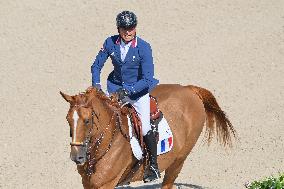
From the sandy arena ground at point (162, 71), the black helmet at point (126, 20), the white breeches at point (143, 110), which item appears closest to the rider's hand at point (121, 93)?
the white breeches at point (143, 110)

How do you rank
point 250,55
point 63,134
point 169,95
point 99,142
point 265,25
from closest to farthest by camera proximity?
point 99,142 → point 169,95 → point 63,134 → point 250,55 → point 265,25

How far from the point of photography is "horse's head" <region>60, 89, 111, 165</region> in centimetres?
784

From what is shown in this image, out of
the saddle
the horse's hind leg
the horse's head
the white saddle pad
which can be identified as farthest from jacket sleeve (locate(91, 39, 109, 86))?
the horse's hind leg

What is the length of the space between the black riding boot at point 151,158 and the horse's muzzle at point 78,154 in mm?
1591

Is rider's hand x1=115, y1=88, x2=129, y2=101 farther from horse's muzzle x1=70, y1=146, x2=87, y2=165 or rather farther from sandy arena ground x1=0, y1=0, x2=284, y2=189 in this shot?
sandy arena ground x1=0, y1=0, x2=284, y2=189

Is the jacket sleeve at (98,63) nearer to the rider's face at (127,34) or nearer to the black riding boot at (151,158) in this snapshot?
the rider's face at (127,34)

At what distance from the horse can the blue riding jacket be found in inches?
16.2

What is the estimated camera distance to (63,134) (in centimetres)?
1530

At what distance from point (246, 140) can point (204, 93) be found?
145 inches

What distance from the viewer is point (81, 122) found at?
788cm

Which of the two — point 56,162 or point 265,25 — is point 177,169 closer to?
point 56,162

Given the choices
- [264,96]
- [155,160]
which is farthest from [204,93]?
[264,96]

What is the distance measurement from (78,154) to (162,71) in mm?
11559

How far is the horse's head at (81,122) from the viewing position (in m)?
7.84
